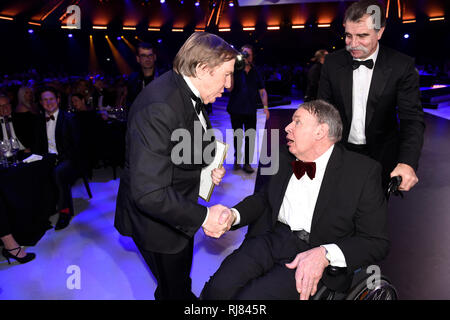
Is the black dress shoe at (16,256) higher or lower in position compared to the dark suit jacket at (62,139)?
lower

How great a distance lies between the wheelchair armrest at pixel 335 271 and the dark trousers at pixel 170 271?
702 millimetres

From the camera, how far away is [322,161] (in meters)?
1.71

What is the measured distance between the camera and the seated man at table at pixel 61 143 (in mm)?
3521

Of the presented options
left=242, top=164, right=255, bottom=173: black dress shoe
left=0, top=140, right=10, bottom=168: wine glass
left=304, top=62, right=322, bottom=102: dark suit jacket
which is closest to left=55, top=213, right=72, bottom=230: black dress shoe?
left=0, top=140, right=10, bottom=168: wine glass

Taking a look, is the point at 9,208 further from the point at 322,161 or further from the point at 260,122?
the point at 260,122

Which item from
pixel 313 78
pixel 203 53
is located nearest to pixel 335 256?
pixel 203 53

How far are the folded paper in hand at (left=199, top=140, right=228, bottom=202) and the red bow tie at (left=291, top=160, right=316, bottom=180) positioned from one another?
360 millimetres

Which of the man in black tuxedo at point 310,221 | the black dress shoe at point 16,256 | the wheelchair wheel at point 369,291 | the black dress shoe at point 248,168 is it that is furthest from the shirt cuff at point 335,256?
the black dress shoe at point 248,168

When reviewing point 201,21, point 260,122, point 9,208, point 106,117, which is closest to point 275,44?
point 201,21

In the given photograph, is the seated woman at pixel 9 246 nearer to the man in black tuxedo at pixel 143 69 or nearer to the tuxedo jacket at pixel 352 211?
the man in black tuxedo at pixel 143 69

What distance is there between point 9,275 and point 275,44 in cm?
2252

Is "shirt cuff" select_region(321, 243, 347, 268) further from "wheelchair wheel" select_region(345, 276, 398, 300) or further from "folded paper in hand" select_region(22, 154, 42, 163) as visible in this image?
"folded paper in hand" select_region(22, 154, 42, 163)
